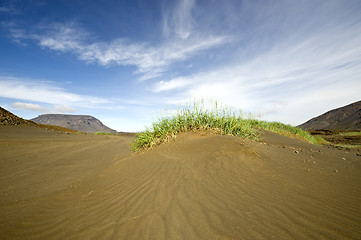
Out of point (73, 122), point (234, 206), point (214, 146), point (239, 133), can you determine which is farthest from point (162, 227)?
point (73, 122)

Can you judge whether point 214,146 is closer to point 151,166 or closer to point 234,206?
point 151,166

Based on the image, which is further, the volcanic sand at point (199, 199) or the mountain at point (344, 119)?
the mountain at point (344, 119)

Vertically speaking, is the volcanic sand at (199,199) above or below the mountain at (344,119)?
below

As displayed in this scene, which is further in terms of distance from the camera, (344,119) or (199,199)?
(344,119)

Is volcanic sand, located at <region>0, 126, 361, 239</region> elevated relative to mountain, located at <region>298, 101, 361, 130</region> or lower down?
lower down

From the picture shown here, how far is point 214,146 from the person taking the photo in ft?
12.3

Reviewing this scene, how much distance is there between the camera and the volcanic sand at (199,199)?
63.0 inches

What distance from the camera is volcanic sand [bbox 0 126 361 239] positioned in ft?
5.25

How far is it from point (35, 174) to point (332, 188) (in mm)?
5945

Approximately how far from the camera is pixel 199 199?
2146 mm

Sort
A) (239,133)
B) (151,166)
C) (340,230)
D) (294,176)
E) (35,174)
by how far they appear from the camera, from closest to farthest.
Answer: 1. (340,230)
2. (294,176)
3. (151,166)
4. (35,174)
5. (239,133)

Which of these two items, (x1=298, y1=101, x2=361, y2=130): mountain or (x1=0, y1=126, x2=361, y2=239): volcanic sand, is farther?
(x1=298, y1=101, x2=361, y2=130): mountain

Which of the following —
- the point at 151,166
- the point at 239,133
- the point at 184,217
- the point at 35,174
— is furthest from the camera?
the point at 239,133

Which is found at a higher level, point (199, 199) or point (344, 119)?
point (344, 119)
